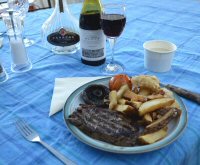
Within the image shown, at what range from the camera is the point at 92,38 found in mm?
727

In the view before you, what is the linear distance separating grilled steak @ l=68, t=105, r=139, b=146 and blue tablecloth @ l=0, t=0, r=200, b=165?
0.10 feet

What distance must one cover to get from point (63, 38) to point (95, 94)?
0.32m

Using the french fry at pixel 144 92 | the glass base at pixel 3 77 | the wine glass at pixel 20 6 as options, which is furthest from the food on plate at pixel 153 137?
the wine glass at pixel 20 6

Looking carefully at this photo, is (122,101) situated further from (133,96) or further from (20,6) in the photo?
(20,6)

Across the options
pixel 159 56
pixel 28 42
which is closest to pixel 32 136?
pixel 159 56

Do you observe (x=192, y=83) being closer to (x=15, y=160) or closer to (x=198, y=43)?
(x=198, y=43)

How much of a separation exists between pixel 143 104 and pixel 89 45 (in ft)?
0.95

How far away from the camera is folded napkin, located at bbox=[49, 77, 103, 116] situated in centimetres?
58

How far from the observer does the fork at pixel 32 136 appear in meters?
0.45

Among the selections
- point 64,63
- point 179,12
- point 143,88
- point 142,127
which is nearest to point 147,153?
point 142,127

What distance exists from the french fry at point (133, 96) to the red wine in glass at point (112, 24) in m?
0.21

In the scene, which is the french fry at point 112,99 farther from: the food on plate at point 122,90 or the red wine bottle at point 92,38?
the red wine bottle at point 92,38

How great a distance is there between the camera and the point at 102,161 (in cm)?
45

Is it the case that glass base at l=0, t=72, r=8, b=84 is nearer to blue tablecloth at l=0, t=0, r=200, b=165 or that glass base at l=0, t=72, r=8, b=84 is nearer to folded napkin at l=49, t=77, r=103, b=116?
blue tablecloth at l=0, t=0, r=200, b=165
